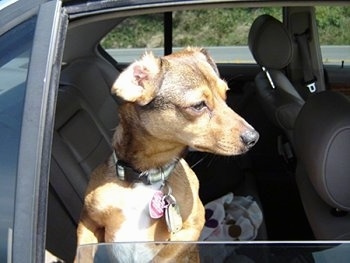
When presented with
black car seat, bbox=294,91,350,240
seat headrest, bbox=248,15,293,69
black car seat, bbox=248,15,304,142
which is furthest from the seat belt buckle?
black car seat, bbox=294,91,350,240

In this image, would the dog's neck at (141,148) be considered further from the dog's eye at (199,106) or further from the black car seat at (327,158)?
the black car seat at (327,158)

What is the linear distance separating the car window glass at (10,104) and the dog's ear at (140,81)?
57 cm

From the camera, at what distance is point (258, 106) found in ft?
13.2

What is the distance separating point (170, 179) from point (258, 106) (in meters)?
1.64

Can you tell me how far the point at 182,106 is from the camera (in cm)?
240

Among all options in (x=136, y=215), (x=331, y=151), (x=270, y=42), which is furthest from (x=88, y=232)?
(x=270, y=42)

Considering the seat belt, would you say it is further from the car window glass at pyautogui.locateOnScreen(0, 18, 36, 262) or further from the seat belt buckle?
the car window glass at pyautogui.locateOnScreen(0, 18, 36, 262)

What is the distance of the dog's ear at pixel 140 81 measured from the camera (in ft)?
7.63

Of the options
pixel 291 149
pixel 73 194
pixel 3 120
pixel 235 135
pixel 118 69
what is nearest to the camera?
pixel 3 120

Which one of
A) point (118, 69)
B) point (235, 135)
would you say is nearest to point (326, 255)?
point (235, 135)

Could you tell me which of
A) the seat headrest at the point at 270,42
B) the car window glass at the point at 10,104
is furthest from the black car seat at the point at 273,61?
the car window glass at the point at 10,104

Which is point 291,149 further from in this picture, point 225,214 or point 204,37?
point 204,37

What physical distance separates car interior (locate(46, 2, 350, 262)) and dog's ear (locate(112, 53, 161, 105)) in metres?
0.19

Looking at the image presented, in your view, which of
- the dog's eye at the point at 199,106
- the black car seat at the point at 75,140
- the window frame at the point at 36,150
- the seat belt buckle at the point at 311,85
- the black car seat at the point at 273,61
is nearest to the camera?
the window frame at the point at 36,150
